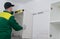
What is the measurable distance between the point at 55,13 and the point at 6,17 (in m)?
0.70

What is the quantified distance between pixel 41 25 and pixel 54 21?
39cm

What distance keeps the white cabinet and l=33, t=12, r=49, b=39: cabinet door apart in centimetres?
13

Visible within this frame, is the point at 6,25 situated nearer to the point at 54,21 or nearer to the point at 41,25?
the point at 41,25

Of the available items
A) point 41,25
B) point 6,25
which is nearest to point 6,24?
point 6,25

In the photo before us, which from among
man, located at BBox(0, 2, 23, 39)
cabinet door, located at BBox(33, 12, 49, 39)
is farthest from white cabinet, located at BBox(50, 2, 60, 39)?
man, located at BBox(0, 2, 23, 39)

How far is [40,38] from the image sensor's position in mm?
2092

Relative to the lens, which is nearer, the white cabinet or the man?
the white cabinet

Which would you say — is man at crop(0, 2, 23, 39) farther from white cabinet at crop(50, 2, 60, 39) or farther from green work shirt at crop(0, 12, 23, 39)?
white cabinet at crop(50, 2, 60, 39)

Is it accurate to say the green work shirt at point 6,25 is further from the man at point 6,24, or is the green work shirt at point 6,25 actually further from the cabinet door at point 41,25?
the cabinet door at point 41,25

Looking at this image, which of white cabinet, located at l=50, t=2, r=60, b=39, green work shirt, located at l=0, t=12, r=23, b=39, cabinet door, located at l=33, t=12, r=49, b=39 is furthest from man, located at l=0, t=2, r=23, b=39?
white cabinet, located at l=50, t=2, r=60, b=39

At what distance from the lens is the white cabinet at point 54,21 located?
71.3 inches

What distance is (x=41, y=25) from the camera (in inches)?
82.7

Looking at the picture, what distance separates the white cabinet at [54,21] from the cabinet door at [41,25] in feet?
0.43

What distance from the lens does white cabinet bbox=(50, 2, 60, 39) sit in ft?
5.94
